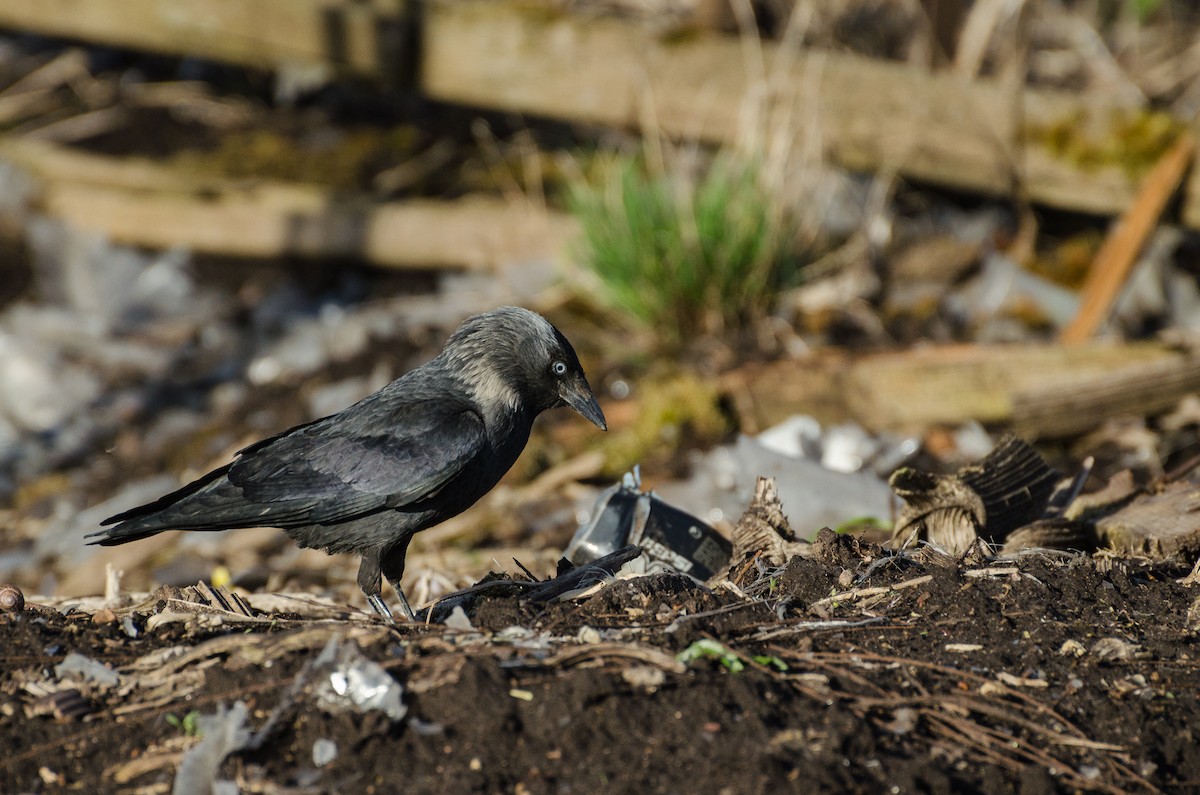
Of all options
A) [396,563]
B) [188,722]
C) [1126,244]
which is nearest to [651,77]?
[1126,244]

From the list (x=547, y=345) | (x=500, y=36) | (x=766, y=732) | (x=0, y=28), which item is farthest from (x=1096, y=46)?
(x=766, y=732)

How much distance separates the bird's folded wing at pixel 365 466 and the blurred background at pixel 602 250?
132 cm

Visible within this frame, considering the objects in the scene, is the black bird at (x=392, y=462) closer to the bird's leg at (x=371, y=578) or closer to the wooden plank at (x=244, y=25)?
the bird's leg at (x=371, y=578)

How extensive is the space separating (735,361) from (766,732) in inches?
181

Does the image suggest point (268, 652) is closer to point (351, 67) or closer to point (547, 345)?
point (547, 345)

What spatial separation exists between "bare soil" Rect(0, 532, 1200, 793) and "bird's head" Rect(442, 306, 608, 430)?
118 centimetres

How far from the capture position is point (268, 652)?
296 cm

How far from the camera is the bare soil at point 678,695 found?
259 centimetres

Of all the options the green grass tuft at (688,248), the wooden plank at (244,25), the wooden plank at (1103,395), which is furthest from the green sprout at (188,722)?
the wooden plank at (244,25)

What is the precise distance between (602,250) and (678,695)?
4.82 metres

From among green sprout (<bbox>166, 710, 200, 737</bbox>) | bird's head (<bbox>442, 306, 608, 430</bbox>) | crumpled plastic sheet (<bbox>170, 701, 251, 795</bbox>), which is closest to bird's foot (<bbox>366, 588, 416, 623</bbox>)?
bird's head (<bbox>442, 306, 608, 430</bbox>)

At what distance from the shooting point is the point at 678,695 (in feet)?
9.07

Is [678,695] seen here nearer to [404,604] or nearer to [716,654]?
[716,654]

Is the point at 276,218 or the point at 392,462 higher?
the point at 392,462
